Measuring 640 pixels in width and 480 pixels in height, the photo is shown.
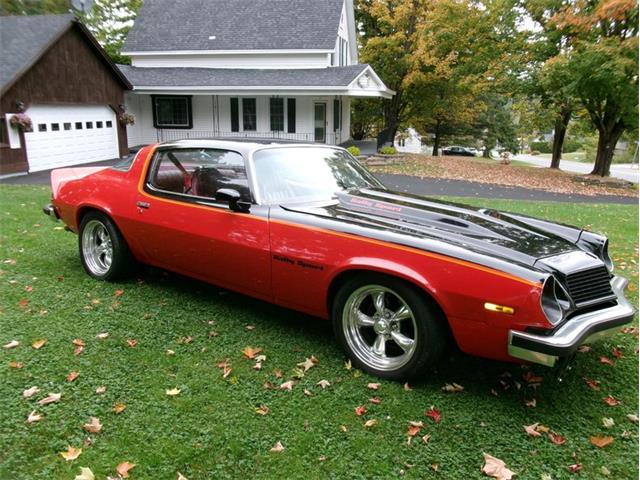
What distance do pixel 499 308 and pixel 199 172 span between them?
2.89 metres

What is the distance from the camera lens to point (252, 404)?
318 cm

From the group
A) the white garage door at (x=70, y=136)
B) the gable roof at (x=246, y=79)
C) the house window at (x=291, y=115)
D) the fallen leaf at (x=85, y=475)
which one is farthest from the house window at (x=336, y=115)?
the fallen leaf at (x=85, y=475)

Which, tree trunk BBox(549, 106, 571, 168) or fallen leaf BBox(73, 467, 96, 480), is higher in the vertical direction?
tree trunk BBox(549, 106, 571, 168)

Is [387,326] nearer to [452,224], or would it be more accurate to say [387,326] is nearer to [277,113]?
[452,224]

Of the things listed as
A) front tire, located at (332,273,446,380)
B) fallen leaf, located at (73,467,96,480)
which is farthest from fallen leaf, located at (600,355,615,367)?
fallen leaf, located at (73,467,96,480)

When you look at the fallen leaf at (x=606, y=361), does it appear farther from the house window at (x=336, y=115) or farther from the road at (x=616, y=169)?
the road at (x=616, y=169)

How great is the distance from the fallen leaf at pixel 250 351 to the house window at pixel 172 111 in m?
23.3

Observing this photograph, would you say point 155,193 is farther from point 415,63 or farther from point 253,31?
point 415,63

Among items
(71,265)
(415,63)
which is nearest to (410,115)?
(415,63)

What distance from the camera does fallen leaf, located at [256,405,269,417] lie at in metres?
3.09

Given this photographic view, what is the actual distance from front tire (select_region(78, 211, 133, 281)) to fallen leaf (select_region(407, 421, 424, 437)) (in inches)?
133

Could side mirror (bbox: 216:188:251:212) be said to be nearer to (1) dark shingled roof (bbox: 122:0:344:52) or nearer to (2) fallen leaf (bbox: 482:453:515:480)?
(2) fallen leaf (bbox: 482:453:515:480)

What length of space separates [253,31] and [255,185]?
2461 cm

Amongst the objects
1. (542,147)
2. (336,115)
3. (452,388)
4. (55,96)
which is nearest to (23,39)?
(55,96)
